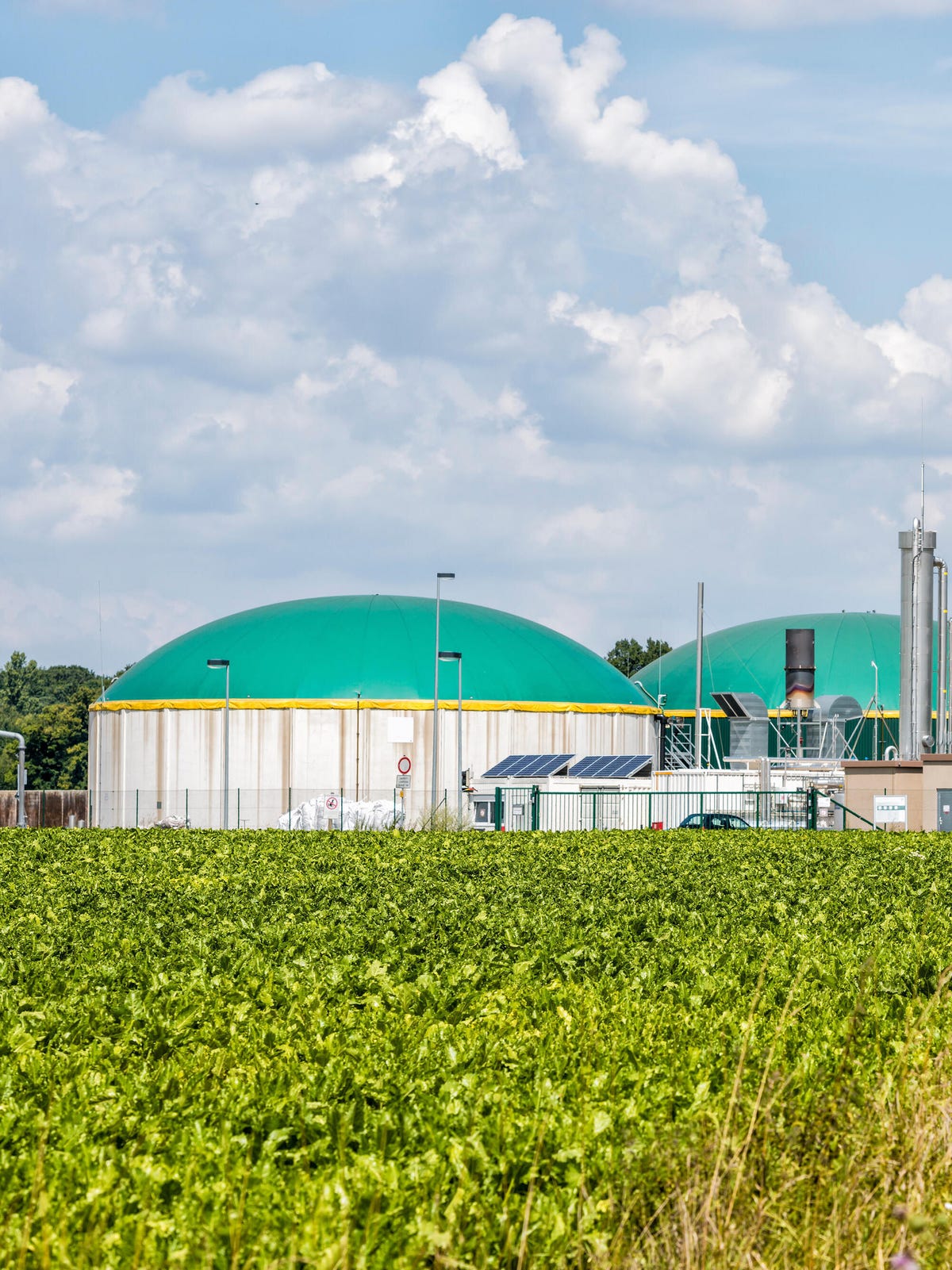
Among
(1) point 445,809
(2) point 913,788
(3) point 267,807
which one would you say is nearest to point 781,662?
(3) point 267,807

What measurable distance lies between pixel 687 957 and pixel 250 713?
56203mm

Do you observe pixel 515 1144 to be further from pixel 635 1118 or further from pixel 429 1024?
pixel 429 1024

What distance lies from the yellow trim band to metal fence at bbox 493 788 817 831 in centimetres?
1456

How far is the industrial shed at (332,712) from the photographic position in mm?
64250

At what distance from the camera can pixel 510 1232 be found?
4723 mm

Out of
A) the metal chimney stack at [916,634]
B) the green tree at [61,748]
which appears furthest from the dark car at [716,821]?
the green tree at [61,748]

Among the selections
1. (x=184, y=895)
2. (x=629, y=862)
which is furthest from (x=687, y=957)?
(x=629, y=862)

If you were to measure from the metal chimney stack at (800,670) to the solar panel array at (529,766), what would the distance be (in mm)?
12151

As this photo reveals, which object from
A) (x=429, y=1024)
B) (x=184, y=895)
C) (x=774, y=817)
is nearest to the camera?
(x=429, y=1024)

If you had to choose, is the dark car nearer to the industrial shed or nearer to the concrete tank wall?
the industrial shed

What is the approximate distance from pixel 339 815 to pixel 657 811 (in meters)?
15.6

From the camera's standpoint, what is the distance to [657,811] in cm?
4819

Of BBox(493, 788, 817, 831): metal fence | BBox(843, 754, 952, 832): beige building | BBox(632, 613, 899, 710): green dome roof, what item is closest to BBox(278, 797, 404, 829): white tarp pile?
BBox(493, 788, 817, 831): metal fence

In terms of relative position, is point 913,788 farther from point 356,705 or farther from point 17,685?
point 17,685
